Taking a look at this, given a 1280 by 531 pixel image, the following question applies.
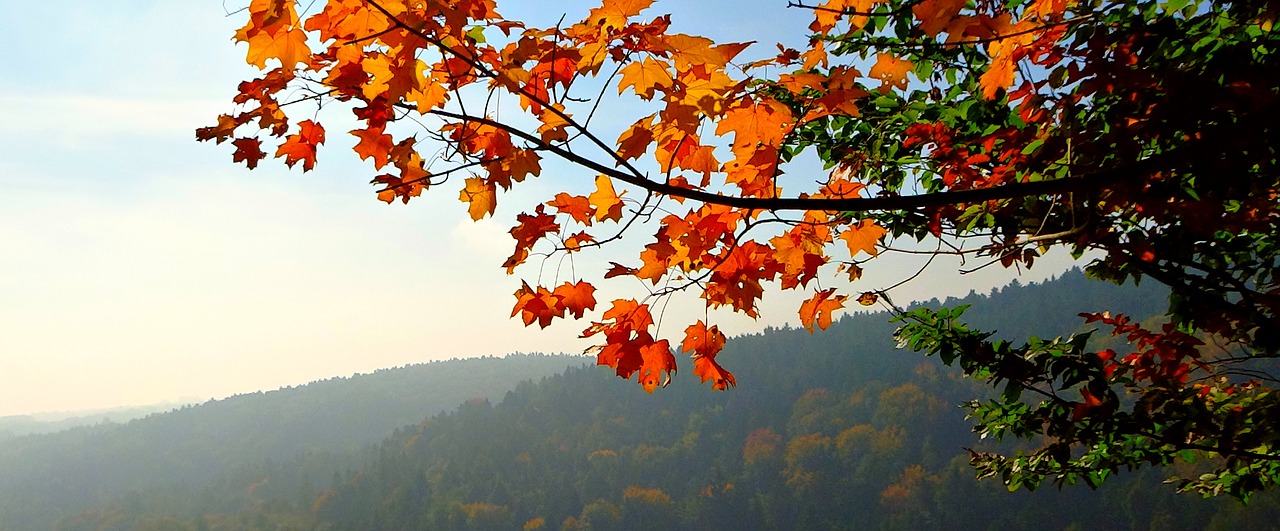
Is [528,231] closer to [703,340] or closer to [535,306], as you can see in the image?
[535,306]

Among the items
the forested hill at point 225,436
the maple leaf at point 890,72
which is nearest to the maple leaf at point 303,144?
the maple leaf at point 890,72

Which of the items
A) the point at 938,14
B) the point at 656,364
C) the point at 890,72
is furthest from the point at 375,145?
the point at 938,14

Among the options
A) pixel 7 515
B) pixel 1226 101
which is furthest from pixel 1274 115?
pixel 7 515

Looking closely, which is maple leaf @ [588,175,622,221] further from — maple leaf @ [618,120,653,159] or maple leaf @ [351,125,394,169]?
maple leaf @ [351,125,394,169]

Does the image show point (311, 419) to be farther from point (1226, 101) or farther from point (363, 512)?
point (1226, 101)

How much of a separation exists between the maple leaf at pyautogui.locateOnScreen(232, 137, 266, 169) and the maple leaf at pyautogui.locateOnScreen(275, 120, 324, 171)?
71 mm

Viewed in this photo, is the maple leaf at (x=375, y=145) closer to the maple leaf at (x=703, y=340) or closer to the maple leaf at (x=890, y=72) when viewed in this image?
the maple leaf at (x=703, y=340)

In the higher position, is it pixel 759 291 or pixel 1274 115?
pixel 1274 115

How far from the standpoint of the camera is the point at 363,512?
3509 inches

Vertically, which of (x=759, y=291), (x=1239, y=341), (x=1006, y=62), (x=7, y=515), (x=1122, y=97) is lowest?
(x=7, y=515)

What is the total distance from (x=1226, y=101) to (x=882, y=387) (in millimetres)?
98170

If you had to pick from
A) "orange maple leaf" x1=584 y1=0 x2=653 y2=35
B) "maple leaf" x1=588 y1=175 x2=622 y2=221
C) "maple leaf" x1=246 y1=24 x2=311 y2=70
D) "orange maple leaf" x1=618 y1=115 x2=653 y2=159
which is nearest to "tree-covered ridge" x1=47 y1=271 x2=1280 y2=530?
"maple leaf" x1=588 y1=175 x2=622 y2=221

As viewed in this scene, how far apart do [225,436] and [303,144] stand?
532 feet

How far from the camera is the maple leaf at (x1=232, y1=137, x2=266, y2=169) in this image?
1.95 meters
